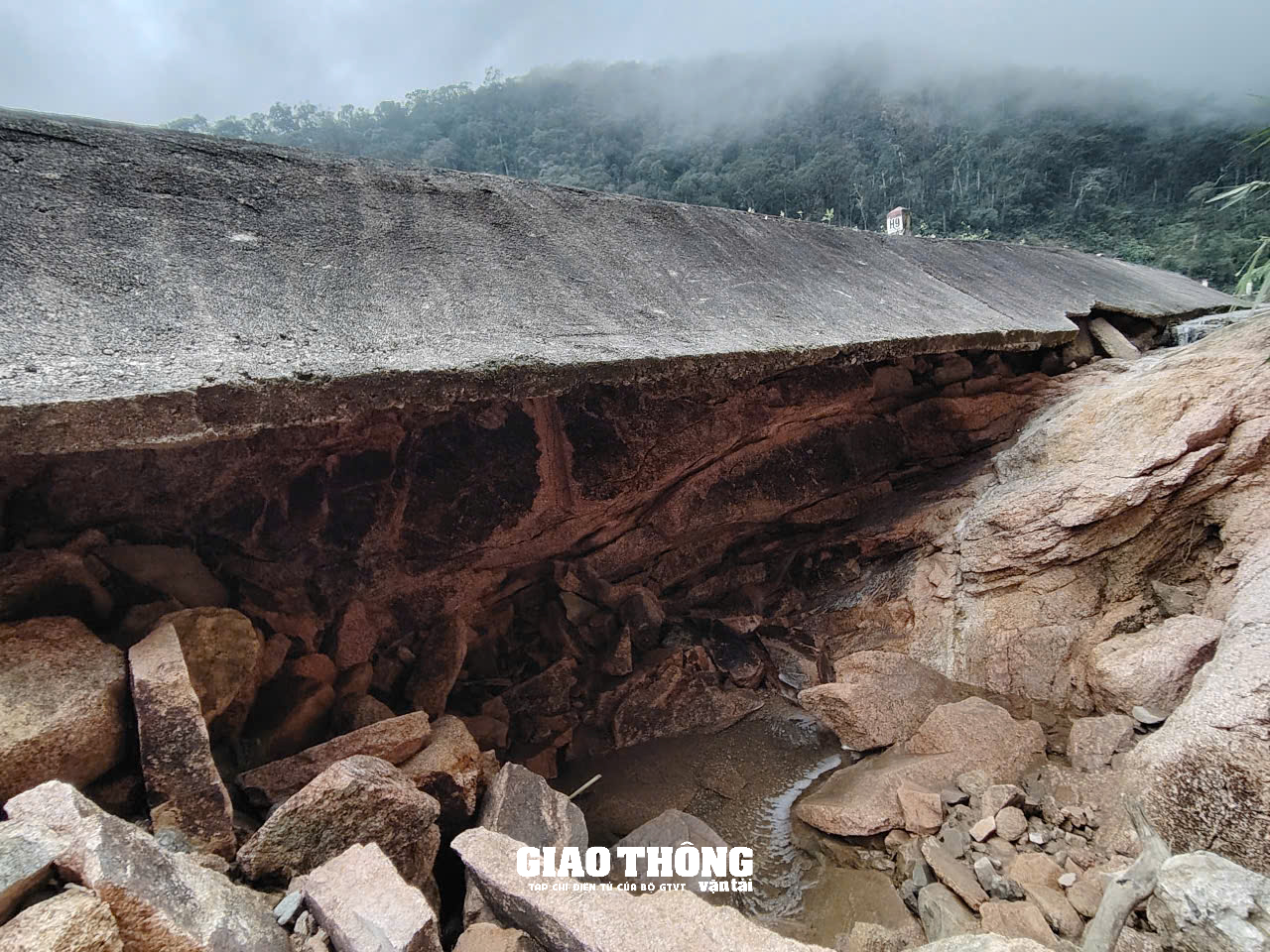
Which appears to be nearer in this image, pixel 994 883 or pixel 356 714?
pixel 994 883

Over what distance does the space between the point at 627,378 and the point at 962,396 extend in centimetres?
312

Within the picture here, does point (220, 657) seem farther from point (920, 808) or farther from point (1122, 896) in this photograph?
point (1122, 896)

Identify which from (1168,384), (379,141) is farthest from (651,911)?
(379,141)

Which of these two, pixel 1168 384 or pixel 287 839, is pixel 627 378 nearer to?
pixel 287 839

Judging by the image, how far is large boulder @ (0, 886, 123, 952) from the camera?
1.13m

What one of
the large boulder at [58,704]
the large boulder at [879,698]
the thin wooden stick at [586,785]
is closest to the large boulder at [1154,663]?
the large boulder at [879,698]

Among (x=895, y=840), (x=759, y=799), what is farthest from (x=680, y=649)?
(x=895, y=840)

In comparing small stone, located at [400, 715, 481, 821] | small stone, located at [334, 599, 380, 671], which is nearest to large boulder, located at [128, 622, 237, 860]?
small stone, located at [400, 715, 481, 821]

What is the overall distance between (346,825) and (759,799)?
1.90m

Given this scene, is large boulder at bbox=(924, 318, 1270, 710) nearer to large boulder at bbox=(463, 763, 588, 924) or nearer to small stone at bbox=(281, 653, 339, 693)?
large boulder at bbox=(463, 763, 588, 924)

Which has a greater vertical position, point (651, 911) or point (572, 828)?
point (651, 911)

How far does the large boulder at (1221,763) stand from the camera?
1850mm

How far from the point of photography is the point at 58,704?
5.68 ft

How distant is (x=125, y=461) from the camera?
2533 mm
